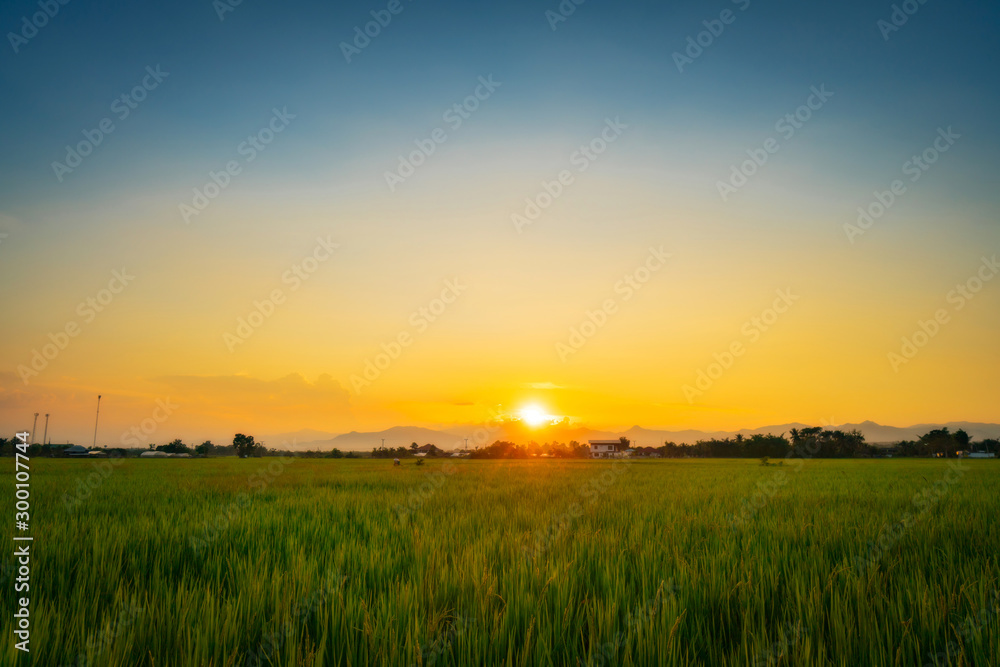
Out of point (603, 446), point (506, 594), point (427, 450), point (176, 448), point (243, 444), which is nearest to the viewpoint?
point (506, 594)

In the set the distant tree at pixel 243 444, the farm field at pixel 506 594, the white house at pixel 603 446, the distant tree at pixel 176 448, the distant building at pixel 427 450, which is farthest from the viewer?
the white house at pixel 603 446

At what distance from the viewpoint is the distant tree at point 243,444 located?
84156 millimetres

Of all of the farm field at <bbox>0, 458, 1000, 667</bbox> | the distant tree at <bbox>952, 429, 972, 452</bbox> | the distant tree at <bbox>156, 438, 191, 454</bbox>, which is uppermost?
the farm field at <bbox>0, 458, 1000, 667</bbox>

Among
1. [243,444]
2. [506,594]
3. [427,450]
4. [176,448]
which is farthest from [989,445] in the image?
[176,448]

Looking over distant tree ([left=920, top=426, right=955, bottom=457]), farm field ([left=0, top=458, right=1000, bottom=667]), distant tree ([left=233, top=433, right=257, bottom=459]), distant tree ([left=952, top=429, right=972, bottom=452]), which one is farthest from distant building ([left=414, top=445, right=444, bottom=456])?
distant tree ([left=952, top=429, right=972, bottom=452])

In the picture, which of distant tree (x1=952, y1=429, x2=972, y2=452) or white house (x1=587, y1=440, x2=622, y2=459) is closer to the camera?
distant tree (x1=952, y1=429, x2=972, y2=452)

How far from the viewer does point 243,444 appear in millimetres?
91875

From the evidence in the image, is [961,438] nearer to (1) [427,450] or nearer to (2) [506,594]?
(1) [427,450]

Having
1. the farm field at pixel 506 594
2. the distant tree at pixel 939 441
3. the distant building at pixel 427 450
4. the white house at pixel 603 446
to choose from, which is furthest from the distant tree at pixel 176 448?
the distant tree at pixel 939 441

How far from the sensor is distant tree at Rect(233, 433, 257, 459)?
84156 millimetres

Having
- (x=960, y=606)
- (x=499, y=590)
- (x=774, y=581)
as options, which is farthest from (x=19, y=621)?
(x=960, y=606)

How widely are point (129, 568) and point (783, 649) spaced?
15.1ft

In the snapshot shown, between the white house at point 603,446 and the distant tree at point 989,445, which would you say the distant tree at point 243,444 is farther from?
the distant tree at point 989,445

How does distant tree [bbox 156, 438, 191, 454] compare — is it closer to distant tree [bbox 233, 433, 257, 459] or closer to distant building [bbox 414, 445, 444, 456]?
distant tree [bbox 233, 433, 257, 459]
